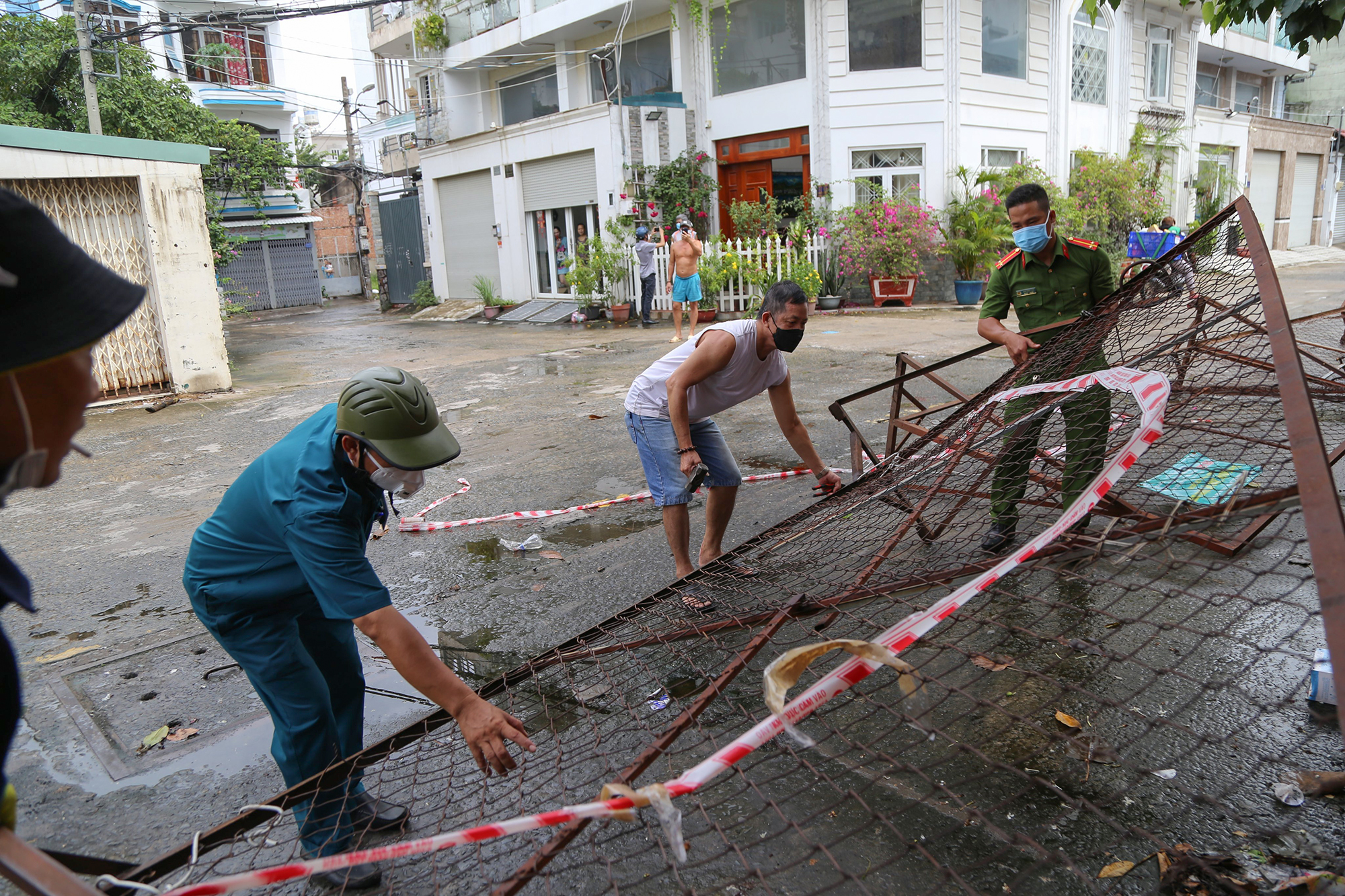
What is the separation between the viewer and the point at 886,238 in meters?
14.1

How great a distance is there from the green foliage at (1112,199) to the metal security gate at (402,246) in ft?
51.1

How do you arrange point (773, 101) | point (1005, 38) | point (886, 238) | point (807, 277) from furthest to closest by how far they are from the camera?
point (1005, 38)
point (773, 101)
point (886, 238)
point (807, 277)

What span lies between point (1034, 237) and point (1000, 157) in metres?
13.4

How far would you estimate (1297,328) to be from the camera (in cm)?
845

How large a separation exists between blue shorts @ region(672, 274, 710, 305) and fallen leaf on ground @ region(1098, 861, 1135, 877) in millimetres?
10849

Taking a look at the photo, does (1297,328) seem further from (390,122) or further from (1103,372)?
(390,122)

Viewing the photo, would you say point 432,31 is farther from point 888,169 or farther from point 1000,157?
point 1000,157

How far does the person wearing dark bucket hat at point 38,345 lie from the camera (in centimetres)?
94

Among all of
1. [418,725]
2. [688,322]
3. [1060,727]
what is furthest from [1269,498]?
[688,322]

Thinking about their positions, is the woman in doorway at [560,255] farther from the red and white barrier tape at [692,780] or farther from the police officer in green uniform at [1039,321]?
the red and white barrier tape at [692,780]

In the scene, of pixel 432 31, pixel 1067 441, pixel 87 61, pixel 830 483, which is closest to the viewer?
pixel 1067 441

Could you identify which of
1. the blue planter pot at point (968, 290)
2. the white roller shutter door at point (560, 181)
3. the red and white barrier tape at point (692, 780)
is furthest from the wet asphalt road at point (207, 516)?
the white roller shutter door at point (560, 181)

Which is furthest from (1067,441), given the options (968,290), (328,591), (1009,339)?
(968,290)

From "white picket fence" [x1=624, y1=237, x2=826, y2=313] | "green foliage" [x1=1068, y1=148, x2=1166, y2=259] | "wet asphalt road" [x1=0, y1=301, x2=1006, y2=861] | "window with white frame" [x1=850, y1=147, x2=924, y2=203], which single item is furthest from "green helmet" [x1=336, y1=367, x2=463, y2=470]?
"green foliage" [x1=1068, y1=148, x2=1166, y2=259]
